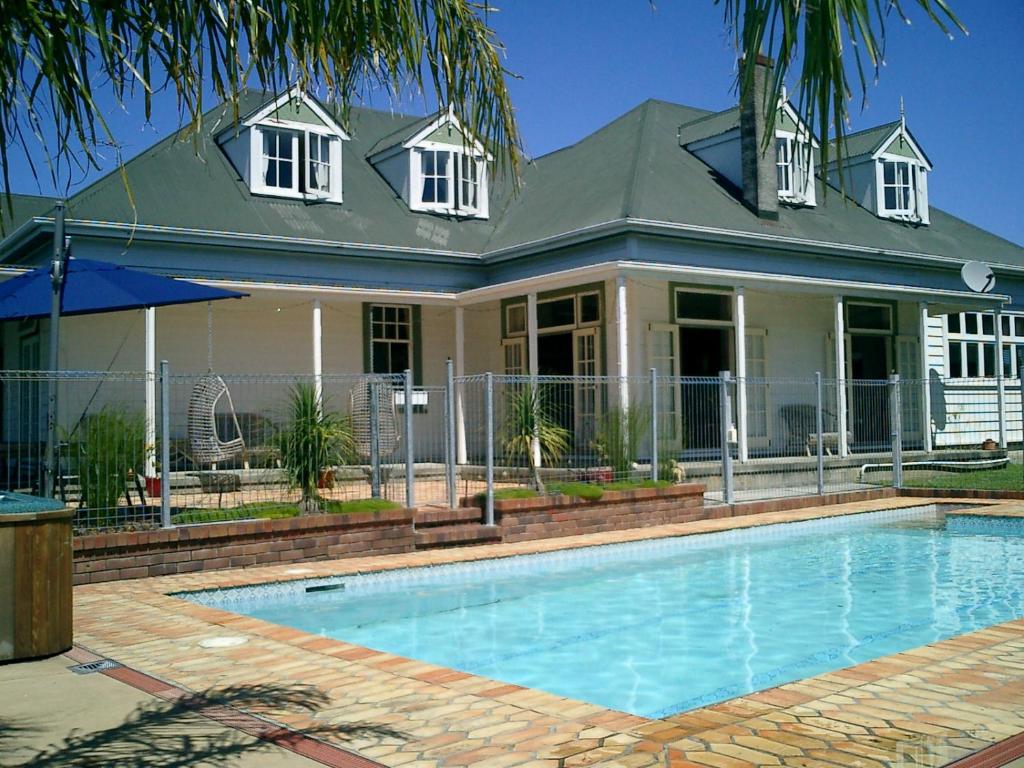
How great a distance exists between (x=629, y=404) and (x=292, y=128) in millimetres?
9000

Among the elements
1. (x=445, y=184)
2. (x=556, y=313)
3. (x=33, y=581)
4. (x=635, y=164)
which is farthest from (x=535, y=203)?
(x=33, y=581)

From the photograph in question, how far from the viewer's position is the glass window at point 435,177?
837 inches

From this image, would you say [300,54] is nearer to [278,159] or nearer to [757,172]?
[278,159]

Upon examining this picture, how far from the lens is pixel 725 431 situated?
1431 centimetres

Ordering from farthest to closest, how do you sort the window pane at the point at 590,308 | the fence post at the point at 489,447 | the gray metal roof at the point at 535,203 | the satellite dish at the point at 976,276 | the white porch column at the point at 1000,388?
1. the satellite dish at the point at 976,276
2. the white porch column at the point at 1000,388
3. the window pane at the point at 590,308
4. the gray metal roof at the point at 535,203
5. the fence post at the point at 489,447

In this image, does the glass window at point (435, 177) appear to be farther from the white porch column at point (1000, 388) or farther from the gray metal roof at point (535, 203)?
the white porch column at point (1000, 388)

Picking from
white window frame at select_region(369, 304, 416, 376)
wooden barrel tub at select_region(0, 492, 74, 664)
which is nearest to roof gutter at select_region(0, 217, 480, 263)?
white window frame at select_region(369, 304, 416, 376)

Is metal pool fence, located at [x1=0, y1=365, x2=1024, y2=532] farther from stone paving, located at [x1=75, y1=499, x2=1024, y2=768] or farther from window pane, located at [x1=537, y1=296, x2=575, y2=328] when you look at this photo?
stone paving, located at [x1=75, y1=499, x2=1024, y2=768]

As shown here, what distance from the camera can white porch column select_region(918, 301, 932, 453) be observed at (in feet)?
65.7

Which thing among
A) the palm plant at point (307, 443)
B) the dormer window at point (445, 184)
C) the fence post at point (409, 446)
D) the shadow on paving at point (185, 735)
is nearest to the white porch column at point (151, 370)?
the palm plant at point (307, 443)

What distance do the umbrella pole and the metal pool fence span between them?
0.21 ft

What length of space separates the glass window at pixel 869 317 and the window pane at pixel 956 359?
2.73 meters

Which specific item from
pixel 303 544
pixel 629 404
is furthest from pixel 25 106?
pixel 629 404

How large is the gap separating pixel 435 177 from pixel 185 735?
17740 millimetres
